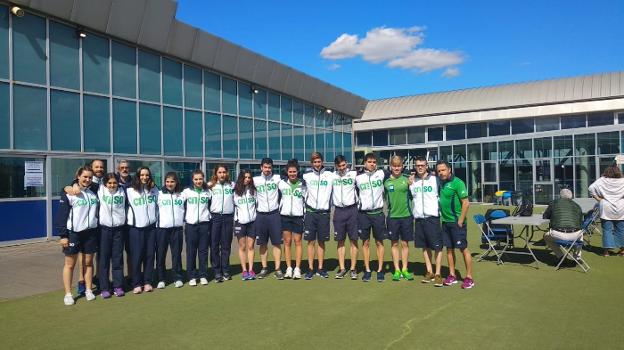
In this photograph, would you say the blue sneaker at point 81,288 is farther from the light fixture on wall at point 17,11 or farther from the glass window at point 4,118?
the light fixture on wall at point 17,11

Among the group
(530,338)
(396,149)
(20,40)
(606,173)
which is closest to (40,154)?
(20,40)

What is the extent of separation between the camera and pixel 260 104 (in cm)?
1927

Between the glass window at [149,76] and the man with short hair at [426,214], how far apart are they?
985cm

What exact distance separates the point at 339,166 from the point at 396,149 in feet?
97.6

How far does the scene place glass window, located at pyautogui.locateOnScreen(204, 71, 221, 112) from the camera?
54.6 feet

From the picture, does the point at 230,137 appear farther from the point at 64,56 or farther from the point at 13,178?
the point at 13,178

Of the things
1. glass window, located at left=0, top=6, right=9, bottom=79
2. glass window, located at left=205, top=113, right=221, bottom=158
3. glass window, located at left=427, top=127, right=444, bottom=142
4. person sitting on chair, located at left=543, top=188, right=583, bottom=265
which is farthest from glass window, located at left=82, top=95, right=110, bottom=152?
glass window, located at left=427, top=127, right=444, bottom=142

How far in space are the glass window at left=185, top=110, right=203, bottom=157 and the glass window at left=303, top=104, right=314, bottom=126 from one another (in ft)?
22.5

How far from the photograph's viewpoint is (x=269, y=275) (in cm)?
753

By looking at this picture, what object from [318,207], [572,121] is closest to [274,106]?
[318,207]

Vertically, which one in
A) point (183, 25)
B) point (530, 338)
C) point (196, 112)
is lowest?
point (530, 338)

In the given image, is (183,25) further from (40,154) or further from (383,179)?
(383,179)

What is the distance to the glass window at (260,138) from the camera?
62.3ft

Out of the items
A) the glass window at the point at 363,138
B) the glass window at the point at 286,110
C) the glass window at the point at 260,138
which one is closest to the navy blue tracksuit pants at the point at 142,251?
the glass window at the point at 260,138
